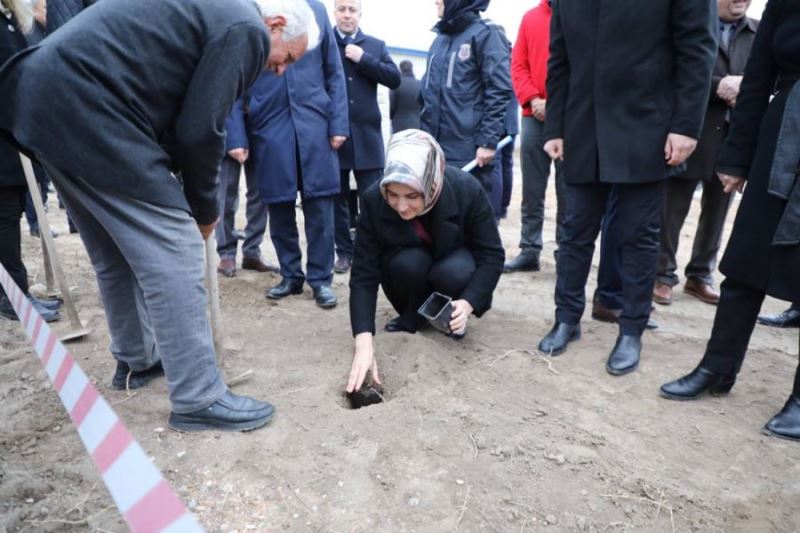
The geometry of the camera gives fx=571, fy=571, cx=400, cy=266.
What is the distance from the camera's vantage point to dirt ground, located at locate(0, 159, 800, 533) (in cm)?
167

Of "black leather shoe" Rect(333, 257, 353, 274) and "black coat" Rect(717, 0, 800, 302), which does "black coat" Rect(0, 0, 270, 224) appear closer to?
"black coat" Rect(717, 0, 800, 302)

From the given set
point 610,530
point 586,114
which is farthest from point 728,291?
point 610,530

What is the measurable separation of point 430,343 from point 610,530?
121cm

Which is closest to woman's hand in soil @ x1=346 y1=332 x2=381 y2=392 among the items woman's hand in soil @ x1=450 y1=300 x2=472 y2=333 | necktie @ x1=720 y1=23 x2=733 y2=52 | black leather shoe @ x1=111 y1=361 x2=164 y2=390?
woman's hand in soil @ x1=450 y1=300 x2=472 y2=333

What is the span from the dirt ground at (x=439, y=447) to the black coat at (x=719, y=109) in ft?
3.91

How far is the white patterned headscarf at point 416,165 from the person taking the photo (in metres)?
2.36

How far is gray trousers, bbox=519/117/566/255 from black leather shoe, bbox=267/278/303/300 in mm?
1798

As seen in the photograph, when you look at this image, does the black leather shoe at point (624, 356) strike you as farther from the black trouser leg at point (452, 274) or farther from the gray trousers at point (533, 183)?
the gray trousers at point (533, 183)

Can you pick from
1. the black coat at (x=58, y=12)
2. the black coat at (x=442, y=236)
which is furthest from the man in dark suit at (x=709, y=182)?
the black coat at (x=58, y=12)

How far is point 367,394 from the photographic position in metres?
2.43

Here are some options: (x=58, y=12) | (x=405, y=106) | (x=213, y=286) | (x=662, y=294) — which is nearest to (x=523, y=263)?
(x=662, y=294)

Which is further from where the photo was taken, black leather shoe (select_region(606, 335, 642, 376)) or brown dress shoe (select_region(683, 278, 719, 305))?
brown dress shoe (select_region(683, 278, 719, 305))

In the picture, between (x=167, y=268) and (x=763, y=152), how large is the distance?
215cm

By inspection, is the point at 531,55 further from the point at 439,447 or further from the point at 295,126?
the point at 439,447
